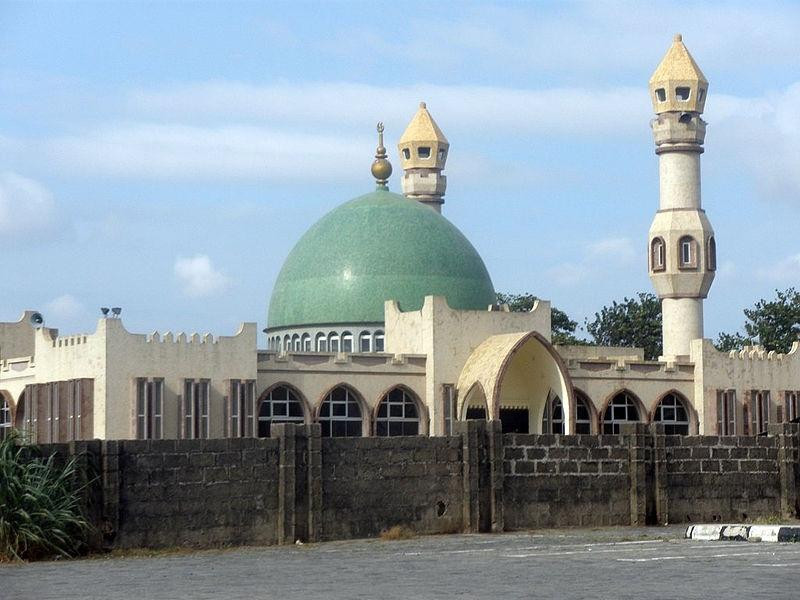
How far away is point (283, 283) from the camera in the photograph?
5619cm

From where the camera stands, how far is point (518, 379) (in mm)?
50281

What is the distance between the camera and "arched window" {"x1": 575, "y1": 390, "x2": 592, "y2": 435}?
5072 centimetres

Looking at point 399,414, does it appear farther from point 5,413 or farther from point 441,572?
point 441,572

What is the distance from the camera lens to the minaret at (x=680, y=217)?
2244 inches

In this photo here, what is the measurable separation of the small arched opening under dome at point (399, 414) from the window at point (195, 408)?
Result: 5.51m

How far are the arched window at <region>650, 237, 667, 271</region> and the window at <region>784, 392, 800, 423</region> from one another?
6.40 m

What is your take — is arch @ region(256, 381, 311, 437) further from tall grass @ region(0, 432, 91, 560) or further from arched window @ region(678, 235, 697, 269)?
tall grass @ region(0, 432, 91, 560)

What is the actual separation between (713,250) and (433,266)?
10.4 meters

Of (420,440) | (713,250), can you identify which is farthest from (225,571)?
(713,250)

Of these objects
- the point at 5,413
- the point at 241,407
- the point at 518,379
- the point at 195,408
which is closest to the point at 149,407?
the point at 195,408

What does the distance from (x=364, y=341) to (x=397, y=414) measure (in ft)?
18.8

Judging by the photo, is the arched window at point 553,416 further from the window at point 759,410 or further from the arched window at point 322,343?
the arched window at point 322,343

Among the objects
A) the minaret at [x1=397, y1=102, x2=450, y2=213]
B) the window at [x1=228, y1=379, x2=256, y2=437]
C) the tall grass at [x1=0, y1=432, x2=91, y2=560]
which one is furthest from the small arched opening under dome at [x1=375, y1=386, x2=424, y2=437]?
the tall grass at [x1=0, y1=432, x2=91, y2=560]

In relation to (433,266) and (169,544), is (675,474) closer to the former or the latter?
(169,544)
